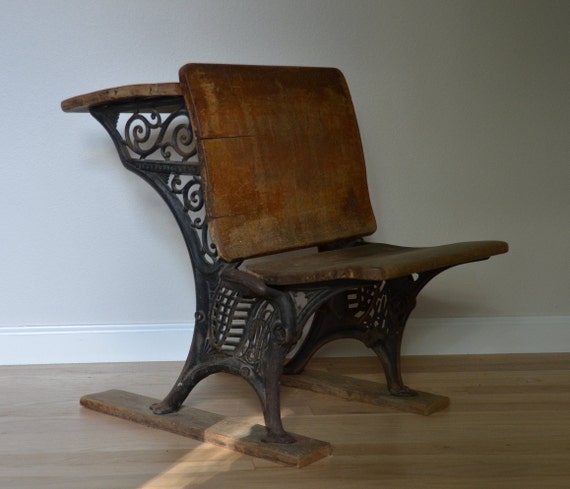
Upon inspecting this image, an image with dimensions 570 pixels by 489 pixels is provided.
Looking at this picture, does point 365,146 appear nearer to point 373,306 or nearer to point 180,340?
point 373,306

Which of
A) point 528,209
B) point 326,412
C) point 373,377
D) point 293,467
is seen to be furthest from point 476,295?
point 293,467

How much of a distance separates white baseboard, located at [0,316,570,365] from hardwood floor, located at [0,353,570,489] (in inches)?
2.3

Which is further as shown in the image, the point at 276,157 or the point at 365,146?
the point at 365,146

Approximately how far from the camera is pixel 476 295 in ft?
10.5

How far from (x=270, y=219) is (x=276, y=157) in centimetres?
18

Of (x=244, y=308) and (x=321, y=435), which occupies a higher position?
(x=244, y=308)

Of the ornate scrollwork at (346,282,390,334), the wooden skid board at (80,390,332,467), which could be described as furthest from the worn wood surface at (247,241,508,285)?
the wooden skid board at (80,390,332,467)

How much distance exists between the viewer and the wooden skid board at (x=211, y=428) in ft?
6.92

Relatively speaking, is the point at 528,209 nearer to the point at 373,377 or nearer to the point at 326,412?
the point at 373,377

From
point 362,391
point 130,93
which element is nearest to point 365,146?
point 362,391

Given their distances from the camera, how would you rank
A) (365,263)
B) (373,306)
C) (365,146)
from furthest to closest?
(365,146)
(373,306)
(365,263)

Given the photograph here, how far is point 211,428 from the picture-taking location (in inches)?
89.7

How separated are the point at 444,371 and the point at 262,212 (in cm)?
97

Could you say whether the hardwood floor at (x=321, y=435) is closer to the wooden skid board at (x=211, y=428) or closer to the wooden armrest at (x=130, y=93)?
the wooden skid board at (x=211, y=428)
